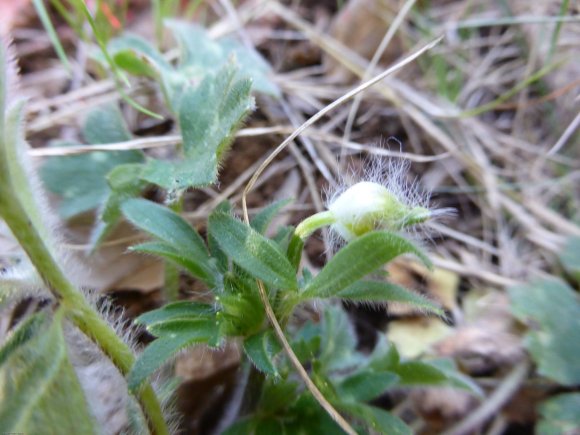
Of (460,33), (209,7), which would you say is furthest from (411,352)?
(209,7)

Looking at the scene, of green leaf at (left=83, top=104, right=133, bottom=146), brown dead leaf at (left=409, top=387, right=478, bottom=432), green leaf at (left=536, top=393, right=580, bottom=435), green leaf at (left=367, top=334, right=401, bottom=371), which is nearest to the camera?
green leaf at (left=367, top=334, right=401, bottom=371)

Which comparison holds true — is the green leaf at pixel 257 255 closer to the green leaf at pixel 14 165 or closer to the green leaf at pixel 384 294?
the green leaf at pixel 384 294

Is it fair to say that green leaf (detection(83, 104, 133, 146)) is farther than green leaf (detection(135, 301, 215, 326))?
Yes

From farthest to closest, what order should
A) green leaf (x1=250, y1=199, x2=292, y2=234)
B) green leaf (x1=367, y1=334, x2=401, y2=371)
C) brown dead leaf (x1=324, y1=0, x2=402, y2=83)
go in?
brown dead leaf (x1=324, y1=0, x2=402, y2=83), green leaf (x1=367, y1=334, x2=401, y2=371), green leaf (x1=250, y1=199, x2=292, y2=234)

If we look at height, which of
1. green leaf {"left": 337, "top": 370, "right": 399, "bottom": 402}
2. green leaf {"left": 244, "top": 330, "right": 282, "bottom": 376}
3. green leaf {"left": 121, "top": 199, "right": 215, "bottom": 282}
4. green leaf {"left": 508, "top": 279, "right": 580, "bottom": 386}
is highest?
green leaf {"left": 121, "top": 199, "right": 215, "bottom": 282}

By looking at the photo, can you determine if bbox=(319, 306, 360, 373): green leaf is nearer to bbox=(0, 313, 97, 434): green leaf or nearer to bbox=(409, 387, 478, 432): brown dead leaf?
bbox=(409, 387, 478, 432): brown dead leaf

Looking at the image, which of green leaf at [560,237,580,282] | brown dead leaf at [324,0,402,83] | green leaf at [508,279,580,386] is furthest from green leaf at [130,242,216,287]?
brown dead leaf at [324,0,402,83]
